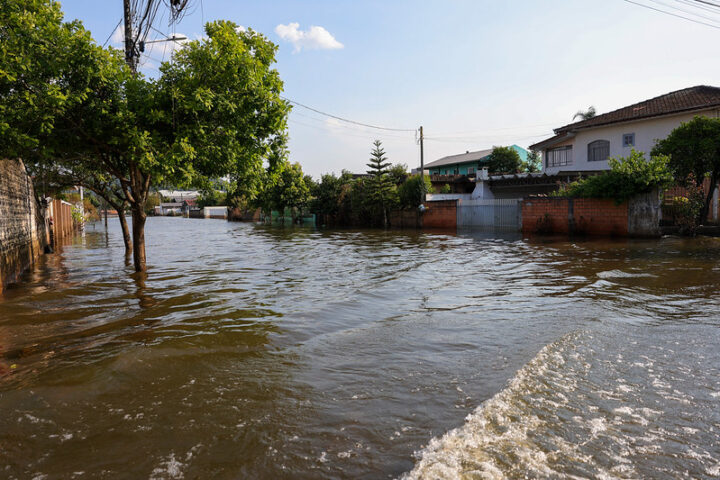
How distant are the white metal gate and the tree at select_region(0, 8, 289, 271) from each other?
66.0 ft

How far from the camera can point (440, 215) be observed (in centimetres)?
3139

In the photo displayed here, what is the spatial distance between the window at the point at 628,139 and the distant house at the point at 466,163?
17.2 metres

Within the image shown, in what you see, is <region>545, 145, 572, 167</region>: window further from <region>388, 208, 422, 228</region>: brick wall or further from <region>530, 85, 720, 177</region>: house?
<region>388, 208, 422, 228</region>: brick wall

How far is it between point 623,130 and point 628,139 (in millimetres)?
674

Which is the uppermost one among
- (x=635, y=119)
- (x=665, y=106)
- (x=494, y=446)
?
(x=665, y=106)

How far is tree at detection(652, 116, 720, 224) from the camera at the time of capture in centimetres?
1725

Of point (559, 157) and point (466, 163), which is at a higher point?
point (466, 163)

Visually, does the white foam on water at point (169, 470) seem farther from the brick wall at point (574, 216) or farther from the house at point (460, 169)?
the house at point (460, 169)

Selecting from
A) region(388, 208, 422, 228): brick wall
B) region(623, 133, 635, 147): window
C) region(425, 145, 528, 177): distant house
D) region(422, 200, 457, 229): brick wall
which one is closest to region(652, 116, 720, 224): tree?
region(623, 133, 635, 147): window

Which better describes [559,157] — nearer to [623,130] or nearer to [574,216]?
[623,130]

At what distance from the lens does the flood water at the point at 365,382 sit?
291 centimetres

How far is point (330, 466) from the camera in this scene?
111 inches

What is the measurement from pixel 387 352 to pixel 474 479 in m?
2.47

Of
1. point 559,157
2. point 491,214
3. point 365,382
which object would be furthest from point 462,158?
point 365,382
